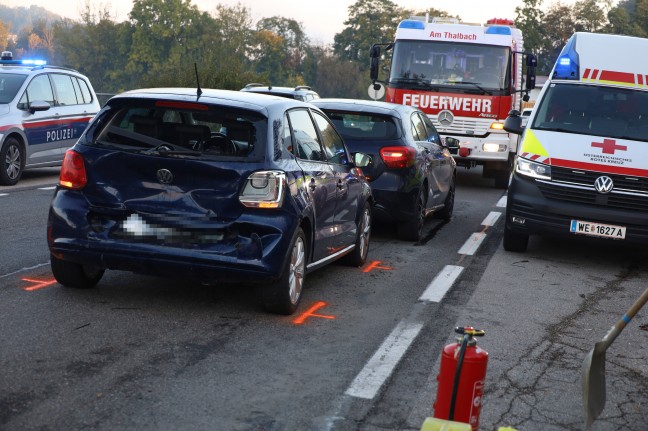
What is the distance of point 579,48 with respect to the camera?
12.3 meters

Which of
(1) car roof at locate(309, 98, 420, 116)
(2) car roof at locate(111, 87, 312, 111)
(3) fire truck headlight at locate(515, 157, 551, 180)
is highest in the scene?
(2) car roof at locate(111, 87, 312, 111)

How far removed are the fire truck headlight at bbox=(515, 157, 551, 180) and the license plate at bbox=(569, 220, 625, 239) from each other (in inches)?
22.6

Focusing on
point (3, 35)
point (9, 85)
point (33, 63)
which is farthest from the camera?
point (3, 35)

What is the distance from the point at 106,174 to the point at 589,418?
3.66 metres

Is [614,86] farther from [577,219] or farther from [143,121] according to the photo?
[143,121]

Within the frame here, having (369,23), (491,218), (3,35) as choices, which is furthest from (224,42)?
(491,218)

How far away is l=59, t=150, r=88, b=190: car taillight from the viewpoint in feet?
23.2

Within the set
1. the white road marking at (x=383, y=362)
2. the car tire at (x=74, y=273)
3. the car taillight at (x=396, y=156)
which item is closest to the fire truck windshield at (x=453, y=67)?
the car taillight at (x=396, y=156)

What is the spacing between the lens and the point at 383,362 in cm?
607

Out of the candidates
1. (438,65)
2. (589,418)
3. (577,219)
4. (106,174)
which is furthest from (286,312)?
(438,65)

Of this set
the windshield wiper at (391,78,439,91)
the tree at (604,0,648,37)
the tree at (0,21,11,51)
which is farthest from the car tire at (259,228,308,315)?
the tree at (0,21,11,51)

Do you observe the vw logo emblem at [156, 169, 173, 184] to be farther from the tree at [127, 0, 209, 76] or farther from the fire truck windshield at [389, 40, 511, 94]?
the tree at [127, 0, 209, 76]

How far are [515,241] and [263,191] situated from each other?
510 centimetres

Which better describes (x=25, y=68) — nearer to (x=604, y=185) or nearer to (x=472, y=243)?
(x=472, y=243)
